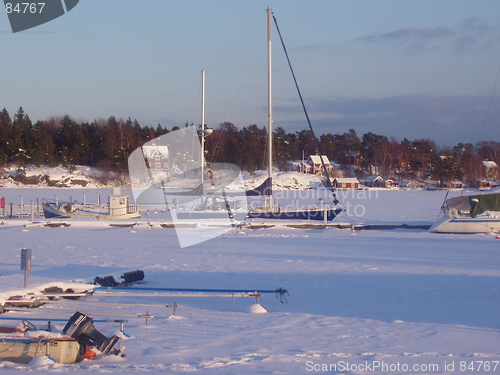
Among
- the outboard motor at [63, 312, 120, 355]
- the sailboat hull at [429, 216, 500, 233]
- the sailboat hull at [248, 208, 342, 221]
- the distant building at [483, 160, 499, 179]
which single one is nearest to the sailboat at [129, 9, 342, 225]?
the sailboat hull at [248, 208, 342, 221]

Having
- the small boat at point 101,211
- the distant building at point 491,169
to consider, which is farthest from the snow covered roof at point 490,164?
the small boat at point 101,211

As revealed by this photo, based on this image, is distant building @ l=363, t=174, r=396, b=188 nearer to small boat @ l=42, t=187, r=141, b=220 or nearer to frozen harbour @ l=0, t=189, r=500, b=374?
small boat @ l=42, t=187, r=141, b=220

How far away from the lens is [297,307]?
371 inches

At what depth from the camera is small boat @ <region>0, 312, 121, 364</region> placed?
21.3 ft

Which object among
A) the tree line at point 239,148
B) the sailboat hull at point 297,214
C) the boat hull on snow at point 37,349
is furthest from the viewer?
the tree line at point 239,148

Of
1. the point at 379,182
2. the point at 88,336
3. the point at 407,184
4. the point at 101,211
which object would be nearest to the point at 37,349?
the point at 88,336

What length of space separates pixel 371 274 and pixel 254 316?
4.64 m

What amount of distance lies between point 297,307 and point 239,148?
241 feet

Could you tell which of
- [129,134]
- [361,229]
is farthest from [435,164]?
[361,229]

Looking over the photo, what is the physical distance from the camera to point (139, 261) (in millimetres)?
14422

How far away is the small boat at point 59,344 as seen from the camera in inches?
256

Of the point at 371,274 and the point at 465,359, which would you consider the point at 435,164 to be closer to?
the point at 371,274

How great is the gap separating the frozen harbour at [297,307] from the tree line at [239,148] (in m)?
42.8

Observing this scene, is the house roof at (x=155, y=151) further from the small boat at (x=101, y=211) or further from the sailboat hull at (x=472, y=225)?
the sailboat hull at (x=472, y=225)
